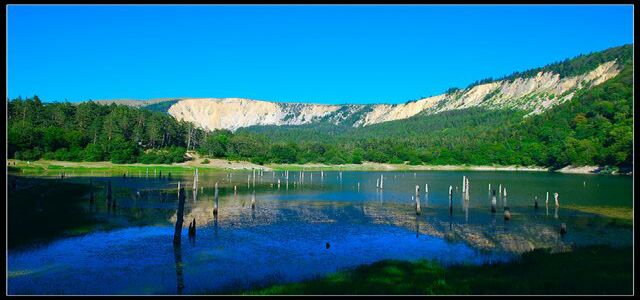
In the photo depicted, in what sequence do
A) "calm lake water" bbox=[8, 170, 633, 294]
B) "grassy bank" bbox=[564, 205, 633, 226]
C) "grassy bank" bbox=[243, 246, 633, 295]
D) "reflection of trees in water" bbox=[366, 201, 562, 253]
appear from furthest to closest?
"grassy bank" bbox=[564, 205, 633, 226]
"reflection of trees in water" bbox=[366, 201, 562, 253]
"calm lake water" bbox=[8, 170, 633, 294]
"grassy bank" bbox=[243, 246, 633, 295]

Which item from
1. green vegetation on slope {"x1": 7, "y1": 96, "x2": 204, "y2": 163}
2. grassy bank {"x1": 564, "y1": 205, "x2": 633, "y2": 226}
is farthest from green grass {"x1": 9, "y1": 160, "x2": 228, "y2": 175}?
grassy bank {"x1": 564, "y1": 205, "x2": 633, "y2": 226}

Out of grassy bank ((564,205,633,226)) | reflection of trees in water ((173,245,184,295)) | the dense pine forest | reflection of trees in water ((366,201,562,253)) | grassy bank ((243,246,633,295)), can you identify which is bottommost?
reflection of trees in water ((366,201,562,253))

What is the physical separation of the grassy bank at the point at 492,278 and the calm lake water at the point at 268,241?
8.42ft

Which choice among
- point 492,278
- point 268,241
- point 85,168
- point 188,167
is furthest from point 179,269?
point 188,167

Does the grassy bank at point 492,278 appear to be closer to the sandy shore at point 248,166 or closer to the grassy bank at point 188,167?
the grassy bank at point 188,167

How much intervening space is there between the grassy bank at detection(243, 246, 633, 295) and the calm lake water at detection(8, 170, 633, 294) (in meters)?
2.57

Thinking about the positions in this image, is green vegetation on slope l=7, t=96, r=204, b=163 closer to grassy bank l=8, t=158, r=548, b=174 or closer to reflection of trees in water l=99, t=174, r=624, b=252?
grassy bank l=8, t=158, r=548, b=174

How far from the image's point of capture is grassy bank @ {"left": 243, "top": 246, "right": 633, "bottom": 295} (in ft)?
66.1

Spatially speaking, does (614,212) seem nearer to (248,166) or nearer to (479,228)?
(479,228)

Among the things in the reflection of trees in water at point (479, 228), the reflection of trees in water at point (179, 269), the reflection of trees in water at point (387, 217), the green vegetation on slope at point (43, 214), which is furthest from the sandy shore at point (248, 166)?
the reflection of trees in water at point (179, 269)

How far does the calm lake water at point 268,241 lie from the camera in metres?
26.1

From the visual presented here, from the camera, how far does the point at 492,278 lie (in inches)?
890

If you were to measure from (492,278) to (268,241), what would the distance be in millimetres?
18202

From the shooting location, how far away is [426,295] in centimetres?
1952
